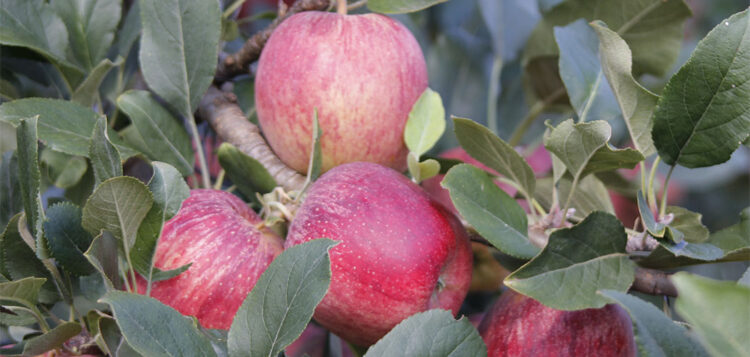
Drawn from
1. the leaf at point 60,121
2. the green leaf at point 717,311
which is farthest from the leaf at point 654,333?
the leaf at point 60,121

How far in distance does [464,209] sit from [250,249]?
18 centimetres

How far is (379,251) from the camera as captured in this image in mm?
512

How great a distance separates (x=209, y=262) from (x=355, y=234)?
125 mm

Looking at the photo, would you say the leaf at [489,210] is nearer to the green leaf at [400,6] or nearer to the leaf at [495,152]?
the leaf at [495,152]

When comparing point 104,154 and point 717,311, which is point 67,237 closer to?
point 104,154

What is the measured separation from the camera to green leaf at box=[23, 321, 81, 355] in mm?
458

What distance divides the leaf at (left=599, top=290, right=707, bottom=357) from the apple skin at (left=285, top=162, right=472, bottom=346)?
7.6 inches

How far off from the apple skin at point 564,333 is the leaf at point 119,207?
0.30m

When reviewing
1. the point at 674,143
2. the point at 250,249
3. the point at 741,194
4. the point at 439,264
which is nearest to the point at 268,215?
the point at 250,249

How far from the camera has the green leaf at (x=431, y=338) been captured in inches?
17.0

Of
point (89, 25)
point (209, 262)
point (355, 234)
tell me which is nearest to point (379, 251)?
point (355, 234)

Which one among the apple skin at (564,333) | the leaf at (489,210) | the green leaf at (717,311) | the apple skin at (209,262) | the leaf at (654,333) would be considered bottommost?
the apple skin at (564,333)

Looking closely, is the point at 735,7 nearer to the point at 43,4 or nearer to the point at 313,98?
the point at 313,98

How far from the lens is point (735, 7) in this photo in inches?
51.1
